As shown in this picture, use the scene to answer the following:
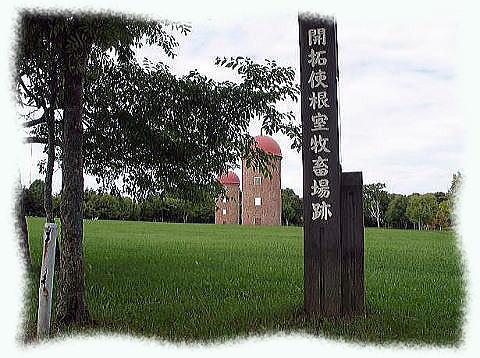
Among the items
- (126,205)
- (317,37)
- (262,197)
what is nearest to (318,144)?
(317,37)

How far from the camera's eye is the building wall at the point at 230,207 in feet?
32.9

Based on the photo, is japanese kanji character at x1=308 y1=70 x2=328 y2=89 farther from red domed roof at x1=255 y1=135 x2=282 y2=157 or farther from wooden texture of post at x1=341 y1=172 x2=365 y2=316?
red domed roof at x1=255 y1=135 x2=282 y2=157

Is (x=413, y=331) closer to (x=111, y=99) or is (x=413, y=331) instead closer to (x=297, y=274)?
(x=297, y=274)

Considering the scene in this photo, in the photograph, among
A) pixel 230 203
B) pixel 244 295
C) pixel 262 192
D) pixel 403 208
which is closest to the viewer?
pixel 244 295

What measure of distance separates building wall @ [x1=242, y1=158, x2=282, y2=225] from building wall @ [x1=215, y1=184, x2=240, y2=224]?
0.29 meters

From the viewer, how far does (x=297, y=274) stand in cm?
920

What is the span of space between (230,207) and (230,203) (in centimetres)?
13

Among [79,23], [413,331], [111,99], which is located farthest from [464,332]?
[111,99]

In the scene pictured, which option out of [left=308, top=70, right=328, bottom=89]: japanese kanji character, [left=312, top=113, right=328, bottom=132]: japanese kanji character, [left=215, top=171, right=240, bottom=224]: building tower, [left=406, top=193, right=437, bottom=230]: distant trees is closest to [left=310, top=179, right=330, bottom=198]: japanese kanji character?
[left=312, top=113, right=328, bottom=132]: japanese kanji character

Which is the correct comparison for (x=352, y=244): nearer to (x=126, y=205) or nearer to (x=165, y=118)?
(x=165, y=118)

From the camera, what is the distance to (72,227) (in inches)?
207

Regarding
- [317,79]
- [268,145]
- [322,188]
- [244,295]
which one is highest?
[317,79]

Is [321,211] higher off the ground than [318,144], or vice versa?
[318,144]

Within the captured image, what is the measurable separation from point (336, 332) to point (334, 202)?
1145mm
